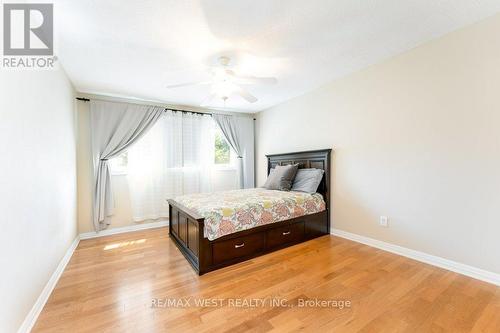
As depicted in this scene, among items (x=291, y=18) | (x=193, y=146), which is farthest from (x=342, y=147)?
(x=193, y=146)

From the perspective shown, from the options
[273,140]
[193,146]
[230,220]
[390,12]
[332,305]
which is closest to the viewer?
[332,305]

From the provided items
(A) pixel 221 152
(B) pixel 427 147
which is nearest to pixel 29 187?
(A) pixel 221 152

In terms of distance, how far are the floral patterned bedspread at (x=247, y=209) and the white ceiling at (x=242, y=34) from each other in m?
1.69

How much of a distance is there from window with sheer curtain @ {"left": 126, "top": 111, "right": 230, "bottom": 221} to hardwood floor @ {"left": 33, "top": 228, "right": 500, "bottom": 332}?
1.31 m

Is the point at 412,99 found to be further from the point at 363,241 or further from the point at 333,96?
the point at 363,241

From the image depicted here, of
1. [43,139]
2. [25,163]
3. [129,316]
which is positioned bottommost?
[129,316]

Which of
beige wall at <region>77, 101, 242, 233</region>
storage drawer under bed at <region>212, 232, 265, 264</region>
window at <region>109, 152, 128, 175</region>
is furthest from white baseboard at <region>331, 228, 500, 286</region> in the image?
beige wall at <region>77, 101, 242, 233</region>

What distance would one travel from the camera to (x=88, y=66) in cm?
261

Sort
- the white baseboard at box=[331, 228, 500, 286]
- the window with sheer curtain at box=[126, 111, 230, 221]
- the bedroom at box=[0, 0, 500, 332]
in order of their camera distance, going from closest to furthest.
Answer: the bedroom at box=[0, 0, 500, 332] → the white baseboard at box=[331, 228, 500, 286] → the window with sheer curtain at box=[126, 111, 230, 221]

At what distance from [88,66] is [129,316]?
2.75 meters

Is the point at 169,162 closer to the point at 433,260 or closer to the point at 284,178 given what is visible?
the point at 284,178

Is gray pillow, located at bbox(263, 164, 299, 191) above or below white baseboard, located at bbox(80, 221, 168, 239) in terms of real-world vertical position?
above
